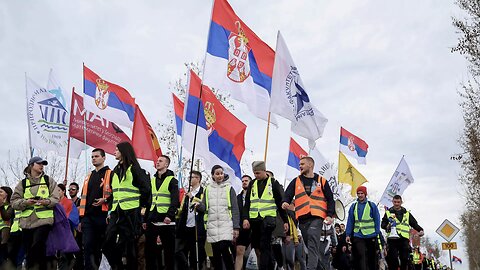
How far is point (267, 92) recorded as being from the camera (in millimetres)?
14680

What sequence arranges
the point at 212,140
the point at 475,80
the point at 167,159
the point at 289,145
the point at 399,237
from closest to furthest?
1. the point at 167,159
2. the point at 212,140
3. the point at 399,237
4. the point at 289,145
5. the point at 475,80

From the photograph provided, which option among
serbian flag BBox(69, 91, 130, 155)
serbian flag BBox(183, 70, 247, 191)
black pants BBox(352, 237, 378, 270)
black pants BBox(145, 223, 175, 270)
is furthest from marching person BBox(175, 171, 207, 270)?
serbian flag BBox(69, 91, 130, 155)

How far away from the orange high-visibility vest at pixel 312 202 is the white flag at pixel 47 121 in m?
7.96

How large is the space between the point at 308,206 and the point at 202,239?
103 inches

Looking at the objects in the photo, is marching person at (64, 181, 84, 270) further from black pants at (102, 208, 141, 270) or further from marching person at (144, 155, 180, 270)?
black pants at (102, 208, 141, 270)

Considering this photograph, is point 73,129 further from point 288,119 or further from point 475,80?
point 475,80

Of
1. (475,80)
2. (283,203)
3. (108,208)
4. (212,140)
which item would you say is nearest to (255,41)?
(212,140)

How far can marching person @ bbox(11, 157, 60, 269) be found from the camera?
9656mm

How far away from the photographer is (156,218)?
Answer: 1162 cm

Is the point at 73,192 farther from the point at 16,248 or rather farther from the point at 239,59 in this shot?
the point at 239,59

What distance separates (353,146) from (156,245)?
14.4m

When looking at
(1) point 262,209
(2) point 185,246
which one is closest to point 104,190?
(2) point 185,246

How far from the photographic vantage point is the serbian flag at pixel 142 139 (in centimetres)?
1480

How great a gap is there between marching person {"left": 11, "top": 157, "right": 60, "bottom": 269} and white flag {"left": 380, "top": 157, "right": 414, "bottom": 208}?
16672 millimetres
